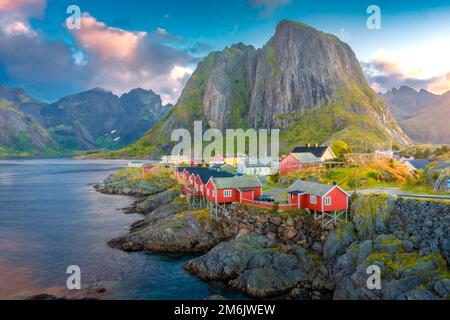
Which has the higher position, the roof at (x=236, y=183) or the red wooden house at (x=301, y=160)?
the red wooden house at (x=301, y=160)

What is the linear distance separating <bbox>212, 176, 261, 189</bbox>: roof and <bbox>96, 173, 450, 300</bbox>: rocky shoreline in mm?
4291

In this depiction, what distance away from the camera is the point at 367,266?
32.4 metres

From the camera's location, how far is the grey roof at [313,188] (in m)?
45.2

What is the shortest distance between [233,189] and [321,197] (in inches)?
579

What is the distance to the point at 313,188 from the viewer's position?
47.4m

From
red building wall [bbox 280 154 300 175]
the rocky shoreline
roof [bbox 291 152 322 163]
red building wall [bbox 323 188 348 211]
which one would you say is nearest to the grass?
red building wall [bbox 323 188 348 211]

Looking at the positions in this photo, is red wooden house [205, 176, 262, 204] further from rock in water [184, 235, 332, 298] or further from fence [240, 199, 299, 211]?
rock in water [184, 235, 332, 298]

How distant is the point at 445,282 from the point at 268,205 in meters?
24.7

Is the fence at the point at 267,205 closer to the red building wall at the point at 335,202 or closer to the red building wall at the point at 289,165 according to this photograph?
the red building wall at the point at 335,202

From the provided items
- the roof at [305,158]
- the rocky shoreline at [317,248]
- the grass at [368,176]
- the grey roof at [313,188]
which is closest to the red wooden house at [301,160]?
the roof at [305,158]
